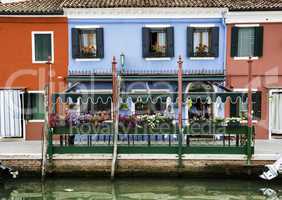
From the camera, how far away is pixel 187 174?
1599cm

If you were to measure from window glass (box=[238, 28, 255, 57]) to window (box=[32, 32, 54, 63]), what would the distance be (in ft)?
23.5

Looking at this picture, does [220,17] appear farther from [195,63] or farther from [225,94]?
[225,94]

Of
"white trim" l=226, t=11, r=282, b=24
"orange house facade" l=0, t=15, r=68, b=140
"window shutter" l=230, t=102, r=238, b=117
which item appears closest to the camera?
"white trim" l=226, t=11, r=282, b=24

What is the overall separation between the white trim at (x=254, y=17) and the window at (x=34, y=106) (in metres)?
7.73

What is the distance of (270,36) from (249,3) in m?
Answer: 1.51

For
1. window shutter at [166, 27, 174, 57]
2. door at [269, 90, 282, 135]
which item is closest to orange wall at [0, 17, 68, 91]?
window shutter at [166, 27, 174, 57]

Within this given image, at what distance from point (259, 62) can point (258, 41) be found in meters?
0.81

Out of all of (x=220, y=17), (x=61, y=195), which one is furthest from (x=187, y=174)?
(x=220, y=17)

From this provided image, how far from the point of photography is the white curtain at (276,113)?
64.3 ft

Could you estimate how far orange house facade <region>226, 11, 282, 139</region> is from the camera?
750 inches

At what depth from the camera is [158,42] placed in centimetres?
1930

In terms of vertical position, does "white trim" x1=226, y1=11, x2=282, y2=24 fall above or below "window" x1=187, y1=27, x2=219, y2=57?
above

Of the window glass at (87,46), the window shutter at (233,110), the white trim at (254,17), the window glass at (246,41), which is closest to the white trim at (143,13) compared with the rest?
the white trim at (254,17)

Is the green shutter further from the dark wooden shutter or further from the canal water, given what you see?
the dark wooden shutter
